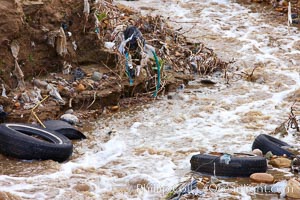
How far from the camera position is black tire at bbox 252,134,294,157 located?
18.4 feet

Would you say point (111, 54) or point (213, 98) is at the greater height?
point (111, 54)

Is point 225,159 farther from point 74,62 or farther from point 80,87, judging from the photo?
point 74,62

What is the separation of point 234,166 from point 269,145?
732 mm

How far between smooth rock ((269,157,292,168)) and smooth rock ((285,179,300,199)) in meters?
0.63

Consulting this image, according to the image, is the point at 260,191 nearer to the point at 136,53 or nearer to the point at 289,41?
the point at 136,53

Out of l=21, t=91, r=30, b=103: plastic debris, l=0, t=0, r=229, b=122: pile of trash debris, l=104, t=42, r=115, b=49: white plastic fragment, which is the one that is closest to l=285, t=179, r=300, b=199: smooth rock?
l=0, t=0, r=229, b=122: pile of trash debris

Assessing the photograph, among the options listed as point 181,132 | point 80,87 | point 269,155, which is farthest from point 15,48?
point 269,155

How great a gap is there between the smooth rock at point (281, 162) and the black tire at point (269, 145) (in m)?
0.20

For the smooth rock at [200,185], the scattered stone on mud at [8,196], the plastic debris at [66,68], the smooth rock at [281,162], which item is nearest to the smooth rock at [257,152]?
the smooth rock at [281,162]

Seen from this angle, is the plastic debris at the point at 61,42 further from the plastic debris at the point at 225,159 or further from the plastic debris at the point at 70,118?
the plastic debris at the point at 225,159

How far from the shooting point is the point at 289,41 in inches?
408

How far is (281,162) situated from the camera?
536 cm

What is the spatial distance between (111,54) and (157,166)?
2.54m

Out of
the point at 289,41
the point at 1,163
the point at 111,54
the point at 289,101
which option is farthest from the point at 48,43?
the point at 289,41
